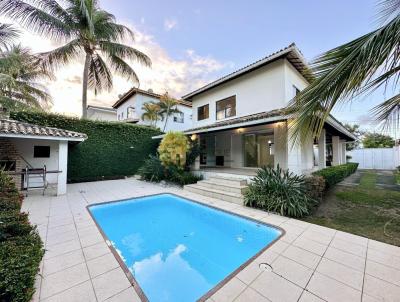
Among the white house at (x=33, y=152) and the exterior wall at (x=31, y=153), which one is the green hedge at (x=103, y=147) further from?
the white house at (x=33, y=152)

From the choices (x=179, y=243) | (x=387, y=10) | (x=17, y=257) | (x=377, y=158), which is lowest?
(x=179, y=243)

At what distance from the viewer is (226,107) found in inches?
529

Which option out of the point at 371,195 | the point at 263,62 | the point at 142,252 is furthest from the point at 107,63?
the point at 371,195

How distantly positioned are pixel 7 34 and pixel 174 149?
39.0 feet

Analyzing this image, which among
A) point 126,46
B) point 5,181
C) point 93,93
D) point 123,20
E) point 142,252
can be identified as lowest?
point 142,252

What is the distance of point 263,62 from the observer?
1041 cm

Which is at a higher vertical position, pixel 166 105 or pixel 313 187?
pixel 166 105

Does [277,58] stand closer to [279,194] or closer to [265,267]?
[279,194]

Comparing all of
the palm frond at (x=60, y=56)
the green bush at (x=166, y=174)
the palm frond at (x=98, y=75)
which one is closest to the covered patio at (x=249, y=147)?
the green bush at (x=166, y=174)

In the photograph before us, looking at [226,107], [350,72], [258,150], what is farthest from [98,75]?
[350,72]

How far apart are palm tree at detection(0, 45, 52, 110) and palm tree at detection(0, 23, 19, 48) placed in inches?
68.4

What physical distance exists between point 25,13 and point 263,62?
1437cm

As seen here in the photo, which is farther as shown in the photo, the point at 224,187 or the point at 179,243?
the point at 224,187

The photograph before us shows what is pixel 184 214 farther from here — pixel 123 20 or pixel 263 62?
pixel 123 20
